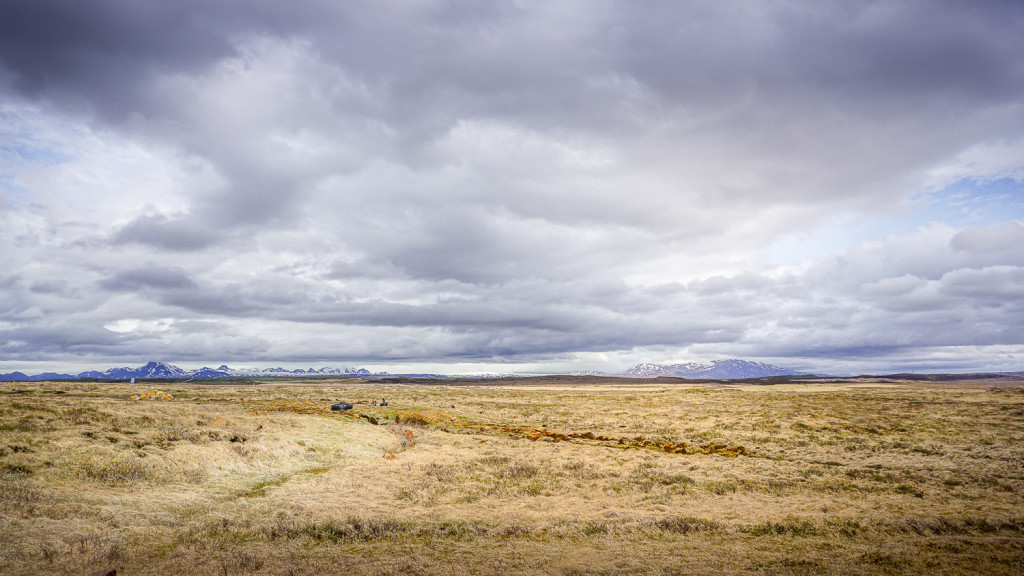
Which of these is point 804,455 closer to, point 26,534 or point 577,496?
point 577,496

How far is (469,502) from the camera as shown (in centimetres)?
1773

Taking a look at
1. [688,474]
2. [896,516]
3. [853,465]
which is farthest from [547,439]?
[896,516]

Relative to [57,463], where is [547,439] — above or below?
below

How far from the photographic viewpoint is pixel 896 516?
15.5 meters

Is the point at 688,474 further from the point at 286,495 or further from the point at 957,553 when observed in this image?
the point at 286,495

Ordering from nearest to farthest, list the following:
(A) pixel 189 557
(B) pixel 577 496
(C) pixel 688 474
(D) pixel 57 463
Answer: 1. (A) pixel 189 557
2. (D) pixel 57 463
3. (B) pixel 577 496
4. (C) pixel 688 474

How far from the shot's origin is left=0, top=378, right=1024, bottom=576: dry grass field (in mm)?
11469

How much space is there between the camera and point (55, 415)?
24.3 meters

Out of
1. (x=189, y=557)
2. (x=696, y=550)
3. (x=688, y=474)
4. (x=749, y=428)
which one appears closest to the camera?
(x=189, y=557)

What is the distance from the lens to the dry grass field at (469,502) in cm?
1147

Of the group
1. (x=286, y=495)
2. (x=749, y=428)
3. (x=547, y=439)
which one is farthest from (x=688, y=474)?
(x=749, y=428)

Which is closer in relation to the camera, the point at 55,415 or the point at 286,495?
the point at 286,495

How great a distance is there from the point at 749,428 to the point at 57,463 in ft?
151

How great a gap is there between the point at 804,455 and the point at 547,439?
16565 mm
